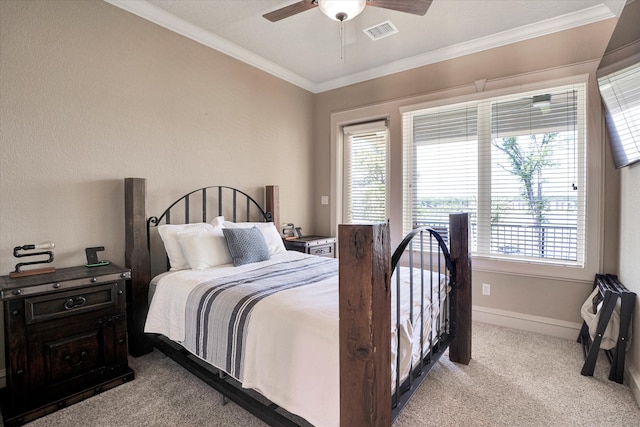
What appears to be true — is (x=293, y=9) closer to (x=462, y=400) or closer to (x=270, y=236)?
(x=270, y=236)

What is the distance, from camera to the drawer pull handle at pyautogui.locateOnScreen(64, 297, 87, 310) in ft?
6.22

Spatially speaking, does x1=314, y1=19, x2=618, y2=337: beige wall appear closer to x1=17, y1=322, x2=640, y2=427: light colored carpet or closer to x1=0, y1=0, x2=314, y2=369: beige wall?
x1=17, y1=322, x2=640, y2=427: light colored carpet

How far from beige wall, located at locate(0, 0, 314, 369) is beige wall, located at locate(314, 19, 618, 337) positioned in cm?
178

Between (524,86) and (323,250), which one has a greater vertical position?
(524,86)

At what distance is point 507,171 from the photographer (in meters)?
3.11

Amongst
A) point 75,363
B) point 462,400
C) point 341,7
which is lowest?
point 462,400

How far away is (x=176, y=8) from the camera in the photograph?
2682mm

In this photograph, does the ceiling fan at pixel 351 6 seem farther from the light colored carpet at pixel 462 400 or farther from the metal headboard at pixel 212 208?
the light colored carpet at pixel 462 400

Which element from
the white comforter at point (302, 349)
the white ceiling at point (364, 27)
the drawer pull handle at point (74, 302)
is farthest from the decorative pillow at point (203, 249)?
the white ceiling at point (364, 27)

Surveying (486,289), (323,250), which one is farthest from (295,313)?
(486,289)

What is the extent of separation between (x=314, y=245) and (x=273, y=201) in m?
0.71

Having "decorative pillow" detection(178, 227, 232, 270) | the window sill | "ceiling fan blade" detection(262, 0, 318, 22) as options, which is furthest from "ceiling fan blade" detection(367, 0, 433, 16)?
the window sill

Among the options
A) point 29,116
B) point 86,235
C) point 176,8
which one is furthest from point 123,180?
point 176,8

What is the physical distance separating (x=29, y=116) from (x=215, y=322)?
191 cm
